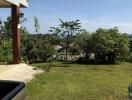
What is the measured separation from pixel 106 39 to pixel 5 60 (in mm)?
7291

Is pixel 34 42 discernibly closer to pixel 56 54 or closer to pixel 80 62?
pixel 56 54

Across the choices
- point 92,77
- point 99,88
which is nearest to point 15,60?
point 92,77

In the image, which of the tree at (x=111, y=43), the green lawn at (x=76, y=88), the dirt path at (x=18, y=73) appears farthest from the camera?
the tree at (x=111, y=43)

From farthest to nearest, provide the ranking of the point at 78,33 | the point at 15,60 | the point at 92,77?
1. the point at 78,33
2. the point at 15,60
3. the point at 92,77

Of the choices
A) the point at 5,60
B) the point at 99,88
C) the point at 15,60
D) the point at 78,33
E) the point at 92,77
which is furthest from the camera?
the point at 78,33

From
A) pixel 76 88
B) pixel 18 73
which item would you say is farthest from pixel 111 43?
pixel 76 88

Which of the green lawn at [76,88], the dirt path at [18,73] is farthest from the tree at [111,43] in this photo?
the dirt path at [18,73]

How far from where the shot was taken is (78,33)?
24.2 metres

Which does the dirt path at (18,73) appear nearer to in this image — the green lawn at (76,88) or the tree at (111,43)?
the green lawn at (76,88)

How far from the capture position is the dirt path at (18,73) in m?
13.0

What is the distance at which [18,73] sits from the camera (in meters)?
14.1

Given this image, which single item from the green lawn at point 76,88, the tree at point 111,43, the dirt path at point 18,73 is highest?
the tree at point 111,43

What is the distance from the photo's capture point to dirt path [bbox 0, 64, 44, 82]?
1299cm

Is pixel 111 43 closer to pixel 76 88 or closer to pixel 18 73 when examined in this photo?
pixel 18 73
